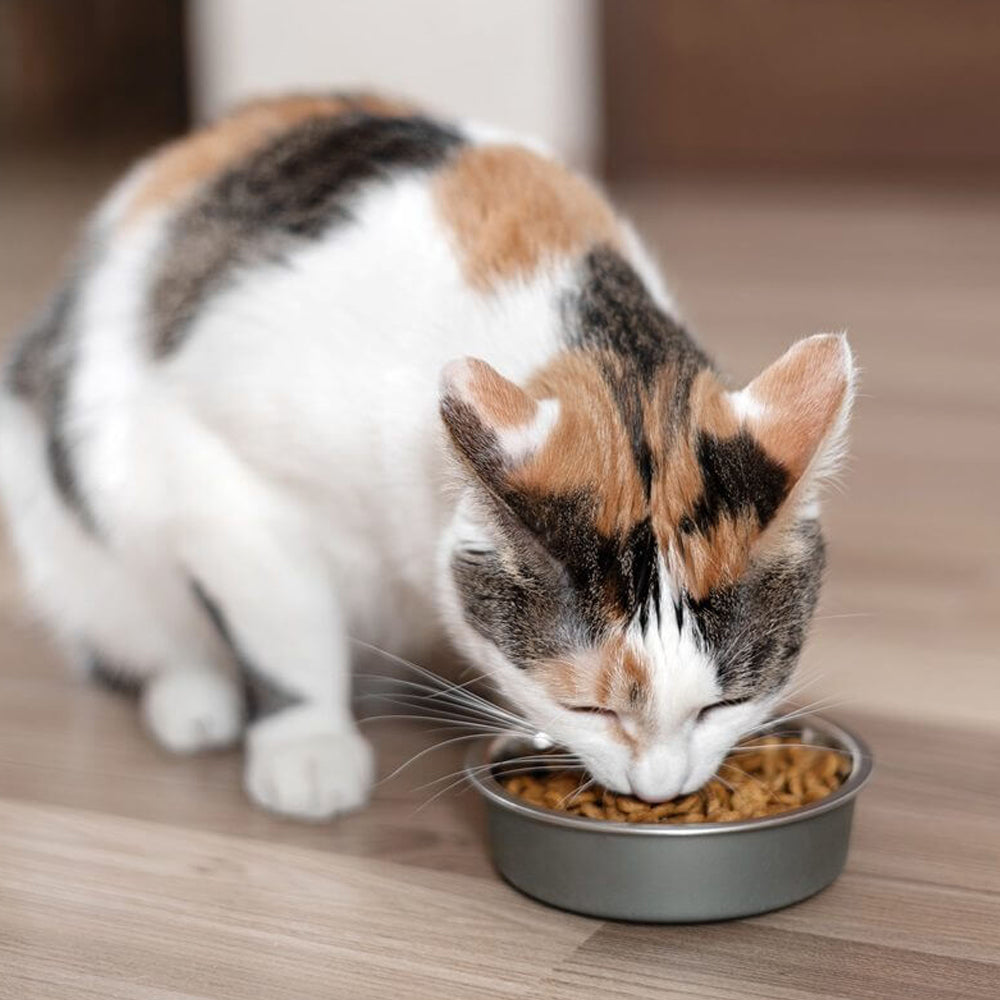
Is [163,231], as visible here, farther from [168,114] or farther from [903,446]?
[168,114]

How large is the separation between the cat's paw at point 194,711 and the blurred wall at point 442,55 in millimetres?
3680

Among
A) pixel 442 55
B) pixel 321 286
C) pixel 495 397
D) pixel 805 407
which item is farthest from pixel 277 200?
pixel 442 55

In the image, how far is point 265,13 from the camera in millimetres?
5379

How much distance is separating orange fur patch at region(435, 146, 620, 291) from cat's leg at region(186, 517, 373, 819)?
0.33m

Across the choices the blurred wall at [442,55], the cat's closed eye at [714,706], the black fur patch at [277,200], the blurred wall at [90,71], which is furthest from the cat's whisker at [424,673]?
the blurred wall at [90,71]

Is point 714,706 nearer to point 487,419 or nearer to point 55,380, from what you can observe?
point 487,419

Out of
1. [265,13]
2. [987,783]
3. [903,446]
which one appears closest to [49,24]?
[265,13]

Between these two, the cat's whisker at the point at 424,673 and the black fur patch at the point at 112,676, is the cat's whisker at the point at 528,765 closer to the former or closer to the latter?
the cat's whisker at the point at 424,673

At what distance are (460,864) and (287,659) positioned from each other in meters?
0.29

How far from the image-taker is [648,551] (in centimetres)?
127

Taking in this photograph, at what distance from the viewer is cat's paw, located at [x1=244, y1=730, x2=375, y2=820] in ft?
5.27

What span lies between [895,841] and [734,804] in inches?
8.9

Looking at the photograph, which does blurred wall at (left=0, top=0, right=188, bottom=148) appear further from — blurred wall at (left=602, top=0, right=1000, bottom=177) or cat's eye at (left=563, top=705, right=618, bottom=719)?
cat's eye at (left=563, top=705, right=618, bottom=719)

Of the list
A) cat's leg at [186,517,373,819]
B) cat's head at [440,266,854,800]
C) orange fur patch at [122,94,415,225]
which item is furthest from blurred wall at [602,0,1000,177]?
cat's head at [440,266,854,800]
